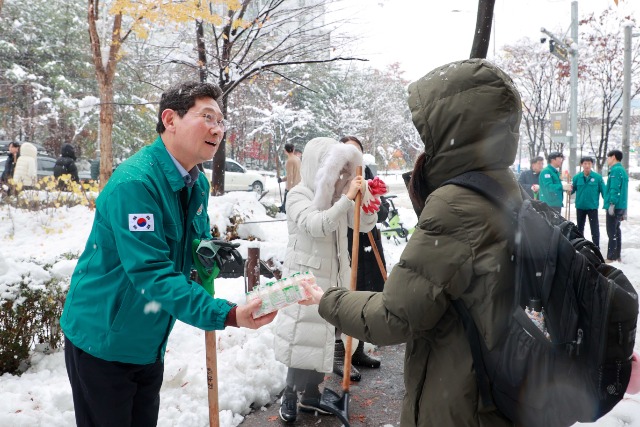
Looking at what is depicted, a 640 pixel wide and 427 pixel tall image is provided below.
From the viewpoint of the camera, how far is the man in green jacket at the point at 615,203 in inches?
396

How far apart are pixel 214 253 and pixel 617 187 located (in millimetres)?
10373

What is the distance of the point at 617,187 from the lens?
10266 millimetres

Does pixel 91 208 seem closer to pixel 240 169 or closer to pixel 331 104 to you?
pixel 240 169

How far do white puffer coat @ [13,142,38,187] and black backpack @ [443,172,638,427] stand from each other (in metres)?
12.0

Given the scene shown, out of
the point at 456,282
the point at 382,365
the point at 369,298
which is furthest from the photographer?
the point at 382,365

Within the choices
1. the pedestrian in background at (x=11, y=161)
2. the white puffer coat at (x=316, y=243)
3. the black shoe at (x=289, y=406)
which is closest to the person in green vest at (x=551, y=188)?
the white puffer coat at (x=316, y=243)

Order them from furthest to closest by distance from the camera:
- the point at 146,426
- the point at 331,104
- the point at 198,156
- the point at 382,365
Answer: the point at 331,104
the point at 382,365
the point at 146,426
the point at 198,156

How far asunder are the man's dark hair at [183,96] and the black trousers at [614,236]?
33.2 ft

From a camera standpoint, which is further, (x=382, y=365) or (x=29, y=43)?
(x=29, y=43)

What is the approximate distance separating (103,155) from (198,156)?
32.2 feet

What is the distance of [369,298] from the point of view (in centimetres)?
177

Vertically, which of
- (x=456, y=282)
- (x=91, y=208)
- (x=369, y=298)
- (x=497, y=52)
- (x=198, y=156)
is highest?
(x=497, y=52)

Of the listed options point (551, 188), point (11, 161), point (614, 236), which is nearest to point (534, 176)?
point (551, 188)

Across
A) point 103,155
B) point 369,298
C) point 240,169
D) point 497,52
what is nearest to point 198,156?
point 369,298
